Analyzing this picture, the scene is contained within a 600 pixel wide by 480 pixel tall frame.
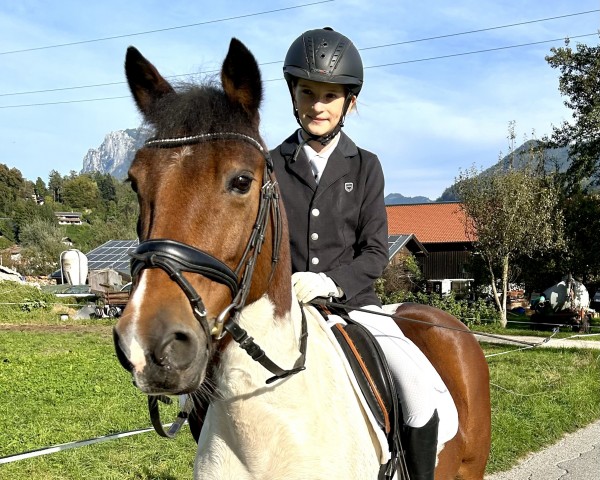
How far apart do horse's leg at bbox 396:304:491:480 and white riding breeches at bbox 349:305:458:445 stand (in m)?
0.39

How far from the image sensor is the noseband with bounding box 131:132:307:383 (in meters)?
1.80

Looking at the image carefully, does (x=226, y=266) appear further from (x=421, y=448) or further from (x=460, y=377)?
(x=460, y=377)

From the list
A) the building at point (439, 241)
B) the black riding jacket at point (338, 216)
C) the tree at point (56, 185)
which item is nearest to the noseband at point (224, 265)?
the black riding jacket at point (338, 216)

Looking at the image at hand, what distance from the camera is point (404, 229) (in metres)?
44.8

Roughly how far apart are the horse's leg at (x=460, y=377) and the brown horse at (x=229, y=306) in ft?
4.15

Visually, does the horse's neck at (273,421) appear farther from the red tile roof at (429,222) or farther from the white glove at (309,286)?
the red tile roof at (429,222)

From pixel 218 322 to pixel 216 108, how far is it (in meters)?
0.75

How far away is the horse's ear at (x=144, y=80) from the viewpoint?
2.32m

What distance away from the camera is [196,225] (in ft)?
6.27

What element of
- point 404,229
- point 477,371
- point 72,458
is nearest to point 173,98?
point 477,371

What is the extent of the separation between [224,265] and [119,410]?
7268 millimetres

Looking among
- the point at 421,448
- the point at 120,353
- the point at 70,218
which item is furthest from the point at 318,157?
the point at 70,218

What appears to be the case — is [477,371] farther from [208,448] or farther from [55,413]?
[55,413]

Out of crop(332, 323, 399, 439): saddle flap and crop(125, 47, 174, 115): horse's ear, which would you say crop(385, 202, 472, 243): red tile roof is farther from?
crop(125, 47, 174, 115): horse's ear
